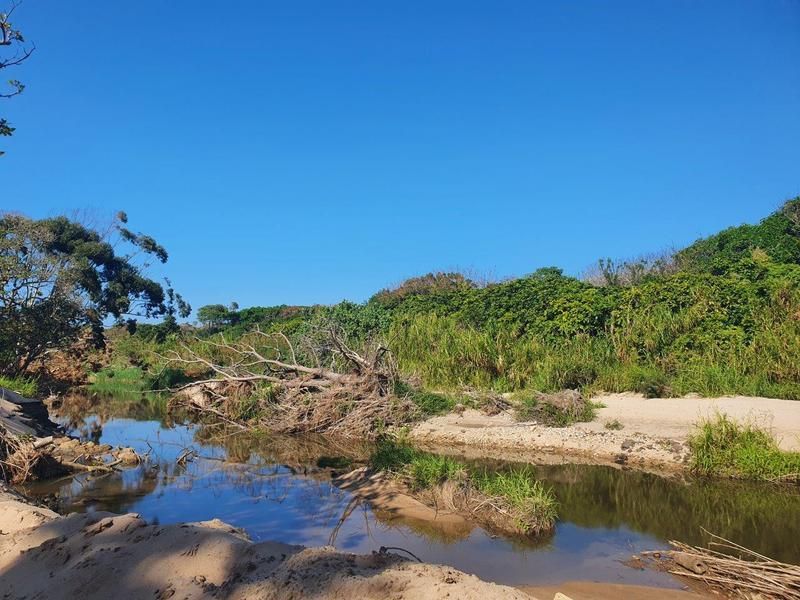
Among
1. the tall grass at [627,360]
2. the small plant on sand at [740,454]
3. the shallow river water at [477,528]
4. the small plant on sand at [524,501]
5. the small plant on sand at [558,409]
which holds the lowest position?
the shallow river water at [477,528]

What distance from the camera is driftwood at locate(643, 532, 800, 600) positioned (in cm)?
488

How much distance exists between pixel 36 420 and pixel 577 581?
453 inches

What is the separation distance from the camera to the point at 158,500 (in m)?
8.75

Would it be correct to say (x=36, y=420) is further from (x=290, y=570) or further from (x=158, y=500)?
(x=290, y=570)

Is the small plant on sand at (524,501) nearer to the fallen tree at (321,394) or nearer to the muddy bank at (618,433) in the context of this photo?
the muddy bank at (618,433)

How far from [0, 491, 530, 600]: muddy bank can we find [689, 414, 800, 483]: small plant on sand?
720 cm

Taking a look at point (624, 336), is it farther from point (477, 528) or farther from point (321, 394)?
point (477, 528)

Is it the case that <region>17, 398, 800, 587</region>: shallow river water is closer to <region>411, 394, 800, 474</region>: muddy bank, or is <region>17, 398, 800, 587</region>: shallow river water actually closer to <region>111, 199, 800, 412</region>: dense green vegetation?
<region>411, 394, 800, 474</region>: muddy bank

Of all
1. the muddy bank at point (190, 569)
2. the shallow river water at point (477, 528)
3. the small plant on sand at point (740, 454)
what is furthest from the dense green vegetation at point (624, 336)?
the muddy bank at point (190, 569)

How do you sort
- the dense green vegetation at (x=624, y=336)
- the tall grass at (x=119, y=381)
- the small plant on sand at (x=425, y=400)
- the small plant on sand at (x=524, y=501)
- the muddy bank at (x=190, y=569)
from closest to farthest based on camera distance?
the muddy bank at (x=190, y=569), the small plant on sand at (x=524, y=501), the dense green vegetation at (x=624, y=336), the small plant on sand at (x=425, y=400), the tall grass at (x=119, y=381)

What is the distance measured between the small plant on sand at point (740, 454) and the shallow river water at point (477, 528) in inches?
15.0

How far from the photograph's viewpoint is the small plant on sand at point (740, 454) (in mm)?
9039

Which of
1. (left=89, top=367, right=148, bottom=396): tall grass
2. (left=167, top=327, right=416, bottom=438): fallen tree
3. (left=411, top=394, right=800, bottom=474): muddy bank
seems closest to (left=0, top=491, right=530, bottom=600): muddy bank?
(left=411, top=394, right=800, bottom=474): muddy bank

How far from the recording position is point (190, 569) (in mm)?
4133
